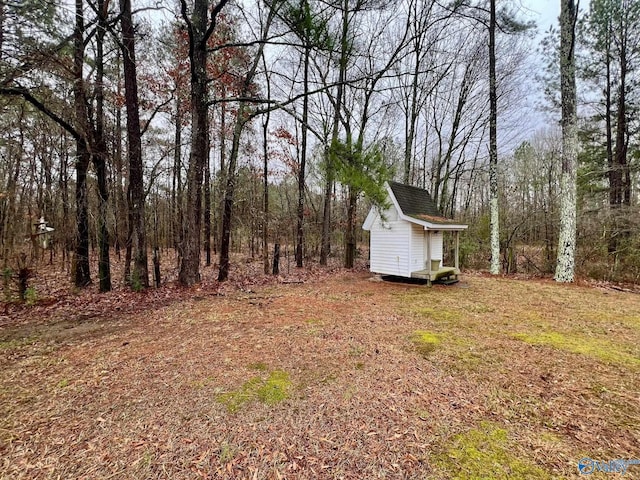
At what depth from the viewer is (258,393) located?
2572 mm

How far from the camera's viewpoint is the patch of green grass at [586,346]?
10.3 ft

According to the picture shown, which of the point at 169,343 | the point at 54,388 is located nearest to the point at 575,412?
the point at 169,343

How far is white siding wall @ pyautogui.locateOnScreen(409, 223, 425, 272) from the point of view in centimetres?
802

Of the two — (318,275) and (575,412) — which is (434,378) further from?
(318,275)

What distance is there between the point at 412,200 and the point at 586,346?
599 centimetres

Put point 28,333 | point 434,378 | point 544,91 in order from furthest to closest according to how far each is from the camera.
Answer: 1. point 544,91
2. point 28,333
3. point 434,378

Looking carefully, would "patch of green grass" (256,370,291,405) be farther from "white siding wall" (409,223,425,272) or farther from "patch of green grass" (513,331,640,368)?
"white siding wall" (409,223,425,272)

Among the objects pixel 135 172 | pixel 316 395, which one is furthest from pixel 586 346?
pixel 135 172

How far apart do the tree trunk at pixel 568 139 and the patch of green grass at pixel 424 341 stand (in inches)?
259

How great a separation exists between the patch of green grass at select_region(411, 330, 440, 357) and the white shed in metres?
4.04

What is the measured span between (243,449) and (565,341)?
429 cm

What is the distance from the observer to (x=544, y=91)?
34.2ft

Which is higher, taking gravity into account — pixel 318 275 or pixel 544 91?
pixel 544 91

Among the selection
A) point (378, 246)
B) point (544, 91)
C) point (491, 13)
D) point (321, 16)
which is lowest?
point (378, 246)
